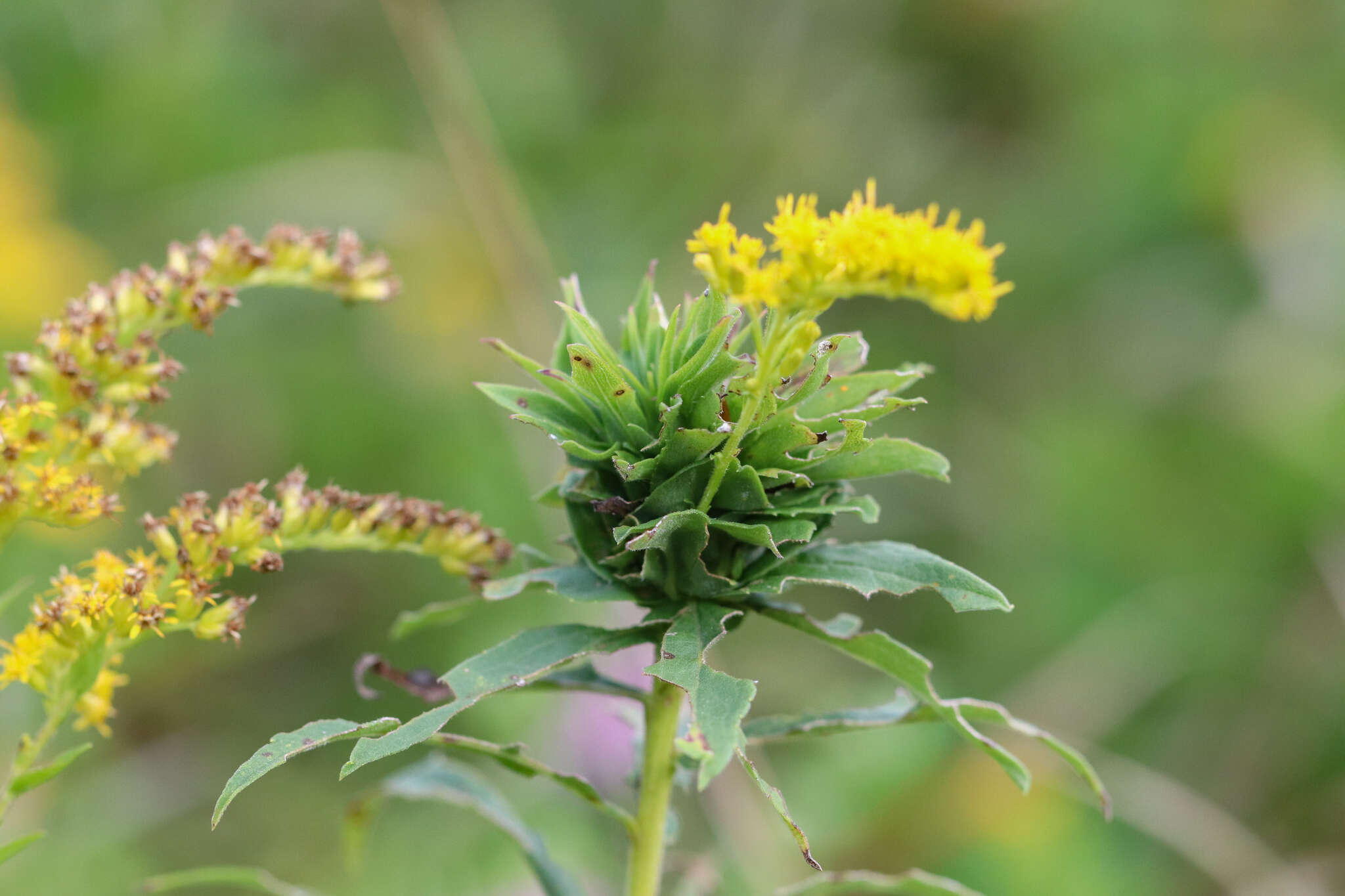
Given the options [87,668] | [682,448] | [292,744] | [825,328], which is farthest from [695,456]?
[825,328]

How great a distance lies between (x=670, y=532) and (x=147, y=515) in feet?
2.21

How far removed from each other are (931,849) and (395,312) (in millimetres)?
3337

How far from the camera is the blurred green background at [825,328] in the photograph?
3.56 metres

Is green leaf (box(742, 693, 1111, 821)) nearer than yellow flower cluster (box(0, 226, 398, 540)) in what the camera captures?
Yes

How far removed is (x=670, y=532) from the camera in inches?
45.9

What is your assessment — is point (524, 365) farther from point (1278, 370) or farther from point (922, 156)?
point (922, 156)

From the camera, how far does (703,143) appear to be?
546cm

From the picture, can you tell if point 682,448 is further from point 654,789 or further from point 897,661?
point 654,789

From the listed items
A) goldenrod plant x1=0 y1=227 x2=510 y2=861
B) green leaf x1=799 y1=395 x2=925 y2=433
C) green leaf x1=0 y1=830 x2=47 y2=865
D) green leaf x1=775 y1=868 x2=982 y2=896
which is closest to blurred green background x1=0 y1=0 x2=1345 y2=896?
green leaf x1=775 y1=868 x2=982 y2=896

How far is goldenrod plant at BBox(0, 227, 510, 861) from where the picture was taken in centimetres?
127

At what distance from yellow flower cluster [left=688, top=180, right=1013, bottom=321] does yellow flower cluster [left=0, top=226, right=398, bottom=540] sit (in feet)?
2.27

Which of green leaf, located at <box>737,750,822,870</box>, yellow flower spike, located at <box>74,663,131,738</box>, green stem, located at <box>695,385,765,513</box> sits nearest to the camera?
green leaf, located at <box>737,750,822,870</box>

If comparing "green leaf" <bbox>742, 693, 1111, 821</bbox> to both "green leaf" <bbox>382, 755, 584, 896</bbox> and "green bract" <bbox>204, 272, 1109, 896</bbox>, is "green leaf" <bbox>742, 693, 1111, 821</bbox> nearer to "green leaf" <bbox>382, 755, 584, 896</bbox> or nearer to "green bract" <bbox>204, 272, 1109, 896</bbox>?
"green bract" <bbox>204, 272, 1109, 896</bbox>

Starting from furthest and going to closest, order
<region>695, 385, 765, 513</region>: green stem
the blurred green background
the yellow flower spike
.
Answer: the blurred green background, the yellow flower spike, <region>695, 385, 765, 513</region>: green stem
